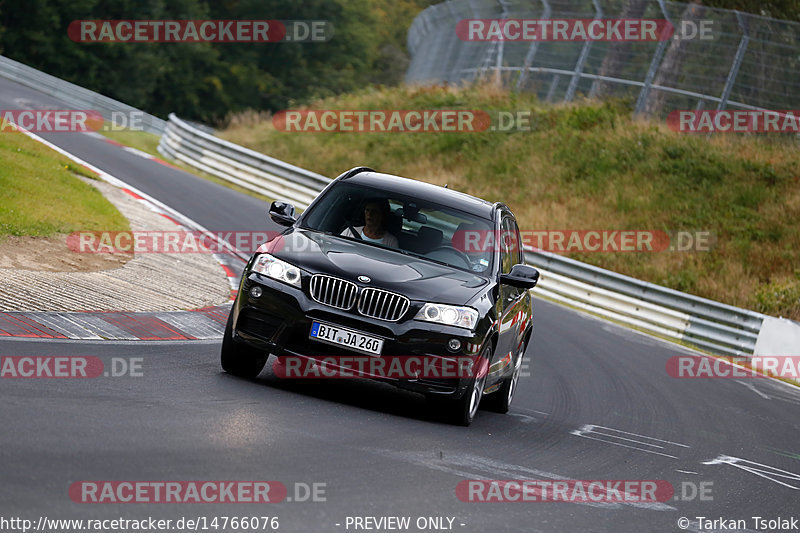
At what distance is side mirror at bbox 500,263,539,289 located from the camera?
950 cm

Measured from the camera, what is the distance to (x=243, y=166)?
98.2 feet

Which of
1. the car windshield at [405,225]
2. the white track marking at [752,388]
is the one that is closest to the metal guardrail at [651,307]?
the white track marking at [752,388]

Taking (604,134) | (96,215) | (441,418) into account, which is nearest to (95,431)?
(441,418)

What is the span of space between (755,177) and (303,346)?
24.2 meters

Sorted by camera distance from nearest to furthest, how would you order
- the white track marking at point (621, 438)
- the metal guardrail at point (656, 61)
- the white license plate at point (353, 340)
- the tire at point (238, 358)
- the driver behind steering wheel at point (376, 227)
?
the white license plate at point (353, 340)
the tire at point (238, 358)
the driver behind steering wheel at point (376, 227)
the white track marking at point (621, 438)
the metal guardrail at point (656, 61)

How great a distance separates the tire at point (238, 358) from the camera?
29.4ft

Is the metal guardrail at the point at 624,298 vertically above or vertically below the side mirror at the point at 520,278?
below

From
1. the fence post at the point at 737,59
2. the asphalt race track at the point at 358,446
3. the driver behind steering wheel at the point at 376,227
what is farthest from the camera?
the fence post at the point at 737,59

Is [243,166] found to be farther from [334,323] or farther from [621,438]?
[334,323]

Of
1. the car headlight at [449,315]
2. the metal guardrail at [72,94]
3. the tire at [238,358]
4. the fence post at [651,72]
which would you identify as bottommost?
the tire at [238,358]

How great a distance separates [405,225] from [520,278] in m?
1.08

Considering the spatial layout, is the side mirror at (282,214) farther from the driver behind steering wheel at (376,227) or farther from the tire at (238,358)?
the tire at (238,358)

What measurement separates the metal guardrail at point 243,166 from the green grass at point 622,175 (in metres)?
4.26

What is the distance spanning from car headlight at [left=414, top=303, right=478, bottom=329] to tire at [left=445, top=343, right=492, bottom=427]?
35 centimetres
